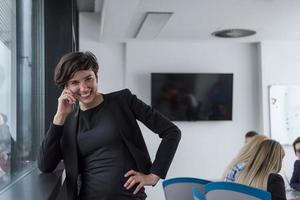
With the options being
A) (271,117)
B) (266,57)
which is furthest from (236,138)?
(266,57)

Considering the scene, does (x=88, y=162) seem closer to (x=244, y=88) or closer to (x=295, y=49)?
(x=244, y=88)

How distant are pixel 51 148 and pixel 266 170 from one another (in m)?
1.46

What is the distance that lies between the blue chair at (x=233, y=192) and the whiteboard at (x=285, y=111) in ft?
13.2

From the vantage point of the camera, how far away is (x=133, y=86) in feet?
18.6

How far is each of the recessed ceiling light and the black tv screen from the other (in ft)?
2.08

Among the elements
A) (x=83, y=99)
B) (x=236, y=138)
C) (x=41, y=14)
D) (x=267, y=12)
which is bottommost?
(x=236, y=138)

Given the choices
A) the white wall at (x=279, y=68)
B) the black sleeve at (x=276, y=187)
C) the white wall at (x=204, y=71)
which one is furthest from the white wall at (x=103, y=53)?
the black sleeve at (x=276, y=187)

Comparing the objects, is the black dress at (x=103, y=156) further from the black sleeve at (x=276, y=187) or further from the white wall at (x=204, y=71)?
the white wall at (x=204, y=71)

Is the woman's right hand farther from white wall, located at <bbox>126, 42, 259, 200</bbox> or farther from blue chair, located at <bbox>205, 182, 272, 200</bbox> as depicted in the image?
white wall, located at <bbox>126, 42, 259, 200</bbox>

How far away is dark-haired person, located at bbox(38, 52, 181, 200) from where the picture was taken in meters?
1.48

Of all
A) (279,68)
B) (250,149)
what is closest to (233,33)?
(279,68)

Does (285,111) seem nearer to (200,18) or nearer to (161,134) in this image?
(200,18)

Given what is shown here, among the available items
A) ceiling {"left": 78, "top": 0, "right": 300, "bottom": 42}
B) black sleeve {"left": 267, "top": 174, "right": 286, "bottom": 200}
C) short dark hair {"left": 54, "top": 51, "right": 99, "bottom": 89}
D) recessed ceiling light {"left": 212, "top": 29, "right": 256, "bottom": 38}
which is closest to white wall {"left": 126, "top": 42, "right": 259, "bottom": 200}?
ceiling {"left": 78, "top": 0, "right": 300, "bottom": 42}

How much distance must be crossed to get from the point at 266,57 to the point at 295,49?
18.8 inches
